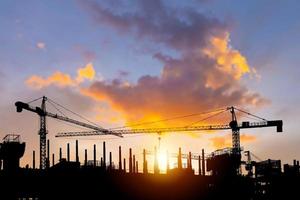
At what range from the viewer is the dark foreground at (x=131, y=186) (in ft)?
229

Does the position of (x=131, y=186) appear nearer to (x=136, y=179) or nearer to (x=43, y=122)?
(x=136, y=179)

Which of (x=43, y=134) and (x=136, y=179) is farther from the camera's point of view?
(x=43, y=134)

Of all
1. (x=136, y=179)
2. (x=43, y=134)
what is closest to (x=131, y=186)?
(x=136, y=179)

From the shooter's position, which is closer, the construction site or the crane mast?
the construction site

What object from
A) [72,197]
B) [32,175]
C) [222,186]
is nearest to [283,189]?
[222,186]

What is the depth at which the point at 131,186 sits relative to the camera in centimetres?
8000

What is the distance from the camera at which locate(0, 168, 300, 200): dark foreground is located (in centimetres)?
6988

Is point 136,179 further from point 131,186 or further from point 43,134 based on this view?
point 43,134

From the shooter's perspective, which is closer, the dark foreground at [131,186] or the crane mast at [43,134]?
the dark foreground at [131,186]

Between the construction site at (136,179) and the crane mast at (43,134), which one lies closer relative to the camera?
the construction site at (136,179)

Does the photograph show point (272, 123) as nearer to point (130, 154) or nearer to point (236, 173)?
point (236, 173)

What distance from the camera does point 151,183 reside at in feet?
269

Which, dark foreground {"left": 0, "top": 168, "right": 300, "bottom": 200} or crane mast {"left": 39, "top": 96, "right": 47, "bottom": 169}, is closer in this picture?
dark foreground {"left": 0, "top": 168, "right": 300, "bottom": 200}

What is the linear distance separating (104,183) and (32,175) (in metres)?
12.3
